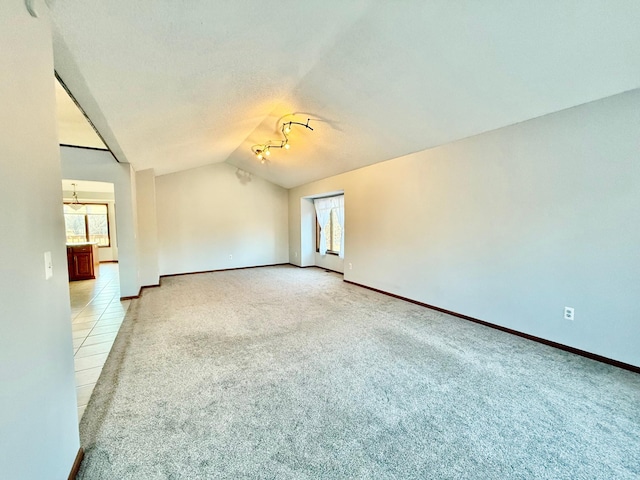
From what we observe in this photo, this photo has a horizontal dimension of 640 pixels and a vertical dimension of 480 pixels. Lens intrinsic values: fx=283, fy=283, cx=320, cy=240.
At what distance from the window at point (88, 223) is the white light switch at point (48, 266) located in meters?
9.67

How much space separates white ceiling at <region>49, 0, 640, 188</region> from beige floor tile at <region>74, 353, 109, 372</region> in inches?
87.4

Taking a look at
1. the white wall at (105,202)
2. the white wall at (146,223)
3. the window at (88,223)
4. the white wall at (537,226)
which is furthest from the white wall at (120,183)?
the window at (88,223)

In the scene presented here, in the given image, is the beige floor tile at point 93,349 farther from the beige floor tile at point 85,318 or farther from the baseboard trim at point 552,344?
the baseboard trim at point 552,344

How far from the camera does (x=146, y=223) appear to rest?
209 inches

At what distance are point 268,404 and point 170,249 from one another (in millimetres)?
5664

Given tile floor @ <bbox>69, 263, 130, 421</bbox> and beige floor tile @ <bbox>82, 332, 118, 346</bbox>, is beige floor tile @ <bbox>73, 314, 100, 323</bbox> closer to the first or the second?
tile floor @ <bbox>69, 263, 130, 421</bbox>

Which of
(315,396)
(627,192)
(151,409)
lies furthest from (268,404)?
(627,192)

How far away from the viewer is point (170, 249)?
658 centimetres

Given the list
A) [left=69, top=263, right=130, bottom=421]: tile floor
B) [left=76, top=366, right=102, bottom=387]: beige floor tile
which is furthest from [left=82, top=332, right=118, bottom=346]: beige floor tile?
[left=76, top=366, right=102, bottom=387]: beige floor tile

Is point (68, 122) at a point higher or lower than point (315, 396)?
higher

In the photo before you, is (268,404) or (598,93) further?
(598,93)

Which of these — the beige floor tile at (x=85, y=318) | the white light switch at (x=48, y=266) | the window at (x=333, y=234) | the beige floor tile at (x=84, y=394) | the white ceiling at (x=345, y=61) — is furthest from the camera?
the window at (x=333, y=234)

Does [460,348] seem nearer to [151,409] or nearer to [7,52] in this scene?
[151,409]

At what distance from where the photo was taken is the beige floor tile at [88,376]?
2244 mm
